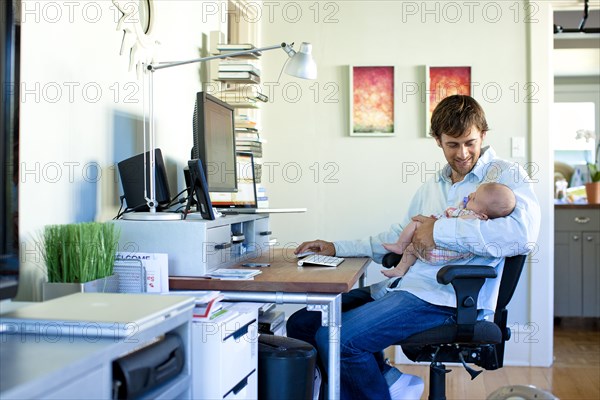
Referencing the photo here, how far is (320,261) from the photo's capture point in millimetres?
2391

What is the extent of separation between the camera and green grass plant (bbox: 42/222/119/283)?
5.83 feet

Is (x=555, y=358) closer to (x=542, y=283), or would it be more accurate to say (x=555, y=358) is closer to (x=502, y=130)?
(x=542, y=283)

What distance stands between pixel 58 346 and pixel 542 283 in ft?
10.4

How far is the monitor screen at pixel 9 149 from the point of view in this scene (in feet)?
4.30

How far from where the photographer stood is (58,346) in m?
1.27

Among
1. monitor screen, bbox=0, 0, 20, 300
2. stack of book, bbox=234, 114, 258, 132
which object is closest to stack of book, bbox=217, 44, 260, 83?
stack of book, bbox=234, 114, 258, 132

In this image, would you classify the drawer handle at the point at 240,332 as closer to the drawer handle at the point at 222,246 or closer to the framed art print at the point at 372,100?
the drawer handle at the point at 222,246

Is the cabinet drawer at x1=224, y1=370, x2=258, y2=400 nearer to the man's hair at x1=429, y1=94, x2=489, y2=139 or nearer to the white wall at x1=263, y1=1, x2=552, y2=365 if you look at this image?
the man's hair at x1=429, y1=94, x2=489, y2=139

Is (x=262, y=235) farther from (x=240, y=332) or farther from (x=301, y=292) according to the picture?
(x=240, y=332)

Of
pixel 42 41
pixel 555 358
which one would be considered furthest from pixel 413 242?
pixel 555 358

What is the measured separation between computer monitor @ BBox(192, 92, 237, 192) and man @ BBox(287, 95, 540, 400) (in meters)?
0.61

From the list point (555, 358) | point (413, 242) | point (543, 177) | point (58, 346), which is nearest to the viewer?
point (58, 346)

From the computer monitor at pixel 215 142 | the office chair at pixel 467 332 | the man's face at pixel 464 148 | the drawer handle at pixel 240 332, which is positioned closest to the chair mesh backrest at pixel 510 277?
the office chair at pixel 467 332

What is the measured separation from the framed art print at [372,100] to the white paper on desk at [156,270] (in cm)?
221
